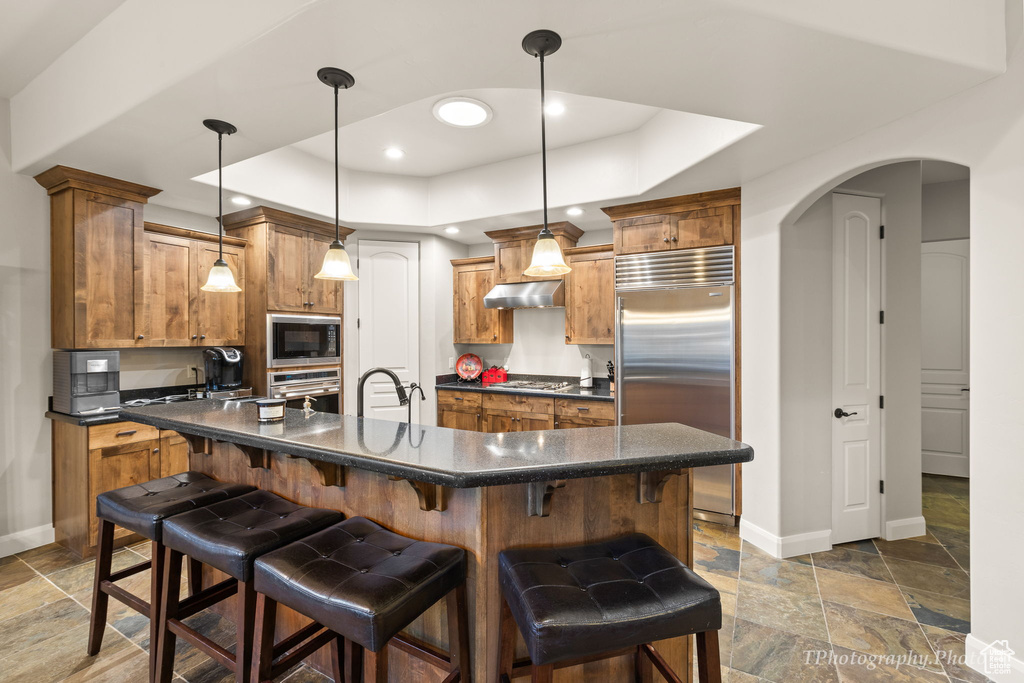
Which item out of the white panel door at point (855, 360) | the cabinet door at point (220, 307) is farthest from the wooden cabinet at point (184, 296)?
the white panel door at point (855, 360)

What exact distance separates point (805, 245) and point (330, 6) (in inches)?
117

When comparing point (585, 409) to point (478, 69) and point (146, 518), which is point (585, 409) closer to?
point (478, 69)

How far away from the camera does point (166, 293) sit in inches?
140

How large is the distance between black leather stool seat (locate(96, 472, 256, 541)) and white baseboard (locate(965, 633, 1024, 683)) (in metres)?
3.20

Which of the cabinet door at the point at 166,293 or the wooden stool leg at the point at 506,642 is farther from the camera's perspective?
the cabinet door at the point at 166,293

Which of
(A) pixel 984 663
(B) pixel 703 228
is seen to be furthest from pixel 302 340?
(A) pixel 984 663

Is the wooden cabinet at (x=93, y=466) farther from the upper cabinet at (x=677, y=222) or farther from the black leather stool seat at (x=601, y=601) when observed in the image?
the upper cabinet at (x=677, y=222)

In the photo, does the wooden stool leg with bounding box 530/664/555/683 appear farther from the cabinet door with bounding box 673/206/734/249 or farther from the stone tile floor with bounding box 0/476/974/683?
the cabinet door with bounding box 673/206/734/249

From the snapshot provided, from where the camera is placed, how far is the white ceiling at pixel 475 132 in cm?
314

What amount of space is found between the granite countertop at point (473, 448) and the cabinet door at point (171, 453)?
4.51 ft

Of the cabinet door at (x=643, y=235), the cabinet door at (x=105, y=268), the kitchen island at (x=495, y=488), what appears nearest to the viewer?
the kitchen island at (x=495, y=488)

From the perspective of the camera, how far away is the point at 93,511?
2859 mm

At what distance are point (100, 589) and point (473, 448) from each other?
6.21 ft

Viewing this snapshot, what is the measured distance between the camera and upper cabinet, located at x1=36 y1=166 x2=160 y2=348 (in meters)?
2.98
